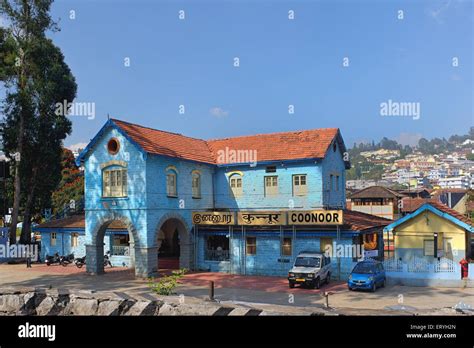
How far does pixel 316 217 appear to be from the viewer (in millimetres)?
25875

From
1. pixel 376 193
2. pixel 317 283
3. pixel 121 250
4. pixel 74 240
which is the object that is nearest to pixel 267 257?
pixel 317 283

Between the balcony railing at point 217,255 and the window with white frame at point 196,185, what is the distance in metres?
4.10

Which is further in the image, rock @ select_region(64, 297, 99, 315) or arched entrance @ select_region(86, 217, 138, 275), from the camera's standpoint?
arched entrance @ select_region(86, 217, 138, 275)

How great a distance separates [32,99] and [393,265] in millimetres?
31887

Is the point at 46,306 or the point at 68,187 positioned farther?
the point at 68,187

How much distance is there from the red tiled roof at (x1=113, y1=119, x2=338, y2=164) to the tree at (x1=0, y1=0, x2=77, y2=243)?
524 inches

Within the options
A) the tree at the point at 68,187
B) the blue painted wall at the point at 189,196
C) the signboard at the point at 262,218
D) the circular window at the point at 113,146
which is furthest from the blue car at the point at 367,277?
the tree at the point at 68,187

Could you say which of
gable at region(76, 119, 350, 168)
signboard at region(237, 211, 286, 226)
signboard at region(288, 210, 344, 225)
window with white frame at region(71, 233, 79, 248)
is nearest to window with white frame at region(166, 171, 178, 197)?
gable at region(76, 119, 350, 168)

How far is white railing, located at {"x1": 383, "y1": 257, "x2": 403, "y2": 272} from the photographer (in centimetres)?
2395

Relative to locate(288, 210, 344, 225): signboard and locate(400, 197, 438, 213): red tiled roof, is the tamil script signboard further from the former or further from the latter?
locate(400, 197, 438, 213): red tiled roof

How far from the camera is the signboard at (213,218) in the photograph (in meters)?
28.7

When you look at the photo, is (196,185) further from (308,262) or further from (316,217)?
(308,262)

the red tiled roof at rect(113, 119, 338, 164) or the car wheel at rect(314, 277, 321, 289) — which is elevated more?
the red tiled roof at rect(113, 119, 338, 164)
